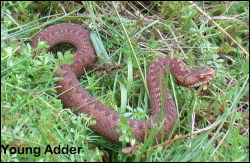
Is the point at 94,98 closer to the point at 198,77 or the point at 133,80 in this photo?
the point at 133,80

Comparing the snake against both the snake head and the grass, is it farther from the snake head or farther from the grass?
the grass

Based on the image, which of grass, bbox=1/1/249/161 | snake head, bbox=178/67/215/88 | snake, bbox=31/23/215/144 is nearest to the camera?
grass, bbox=1/1/249/161

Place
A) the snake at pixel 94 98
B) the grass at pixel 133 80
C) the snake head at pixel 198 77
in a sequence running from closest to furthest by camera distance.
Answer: the grass at pixel 133 80
the snake at pixel 94 98
the snake head at pixel 198 77

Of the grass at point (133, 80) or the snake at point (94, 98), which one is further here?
the snake at point (94, 98)

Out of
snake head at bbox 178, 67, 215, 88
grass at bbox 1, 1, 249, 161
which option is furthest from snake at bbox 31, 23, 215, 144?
grass at bbox 1, 1, 249, 161

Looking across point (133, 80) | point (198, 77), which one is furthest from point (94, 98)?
point (198, 77)

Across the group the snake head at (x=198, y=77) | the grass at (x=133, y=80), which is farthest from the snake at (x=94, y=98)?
the grass at (x=133, y=80)

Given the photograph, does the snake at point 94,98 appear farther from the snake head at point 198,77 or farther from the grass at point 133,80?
the grass at point 133,80
